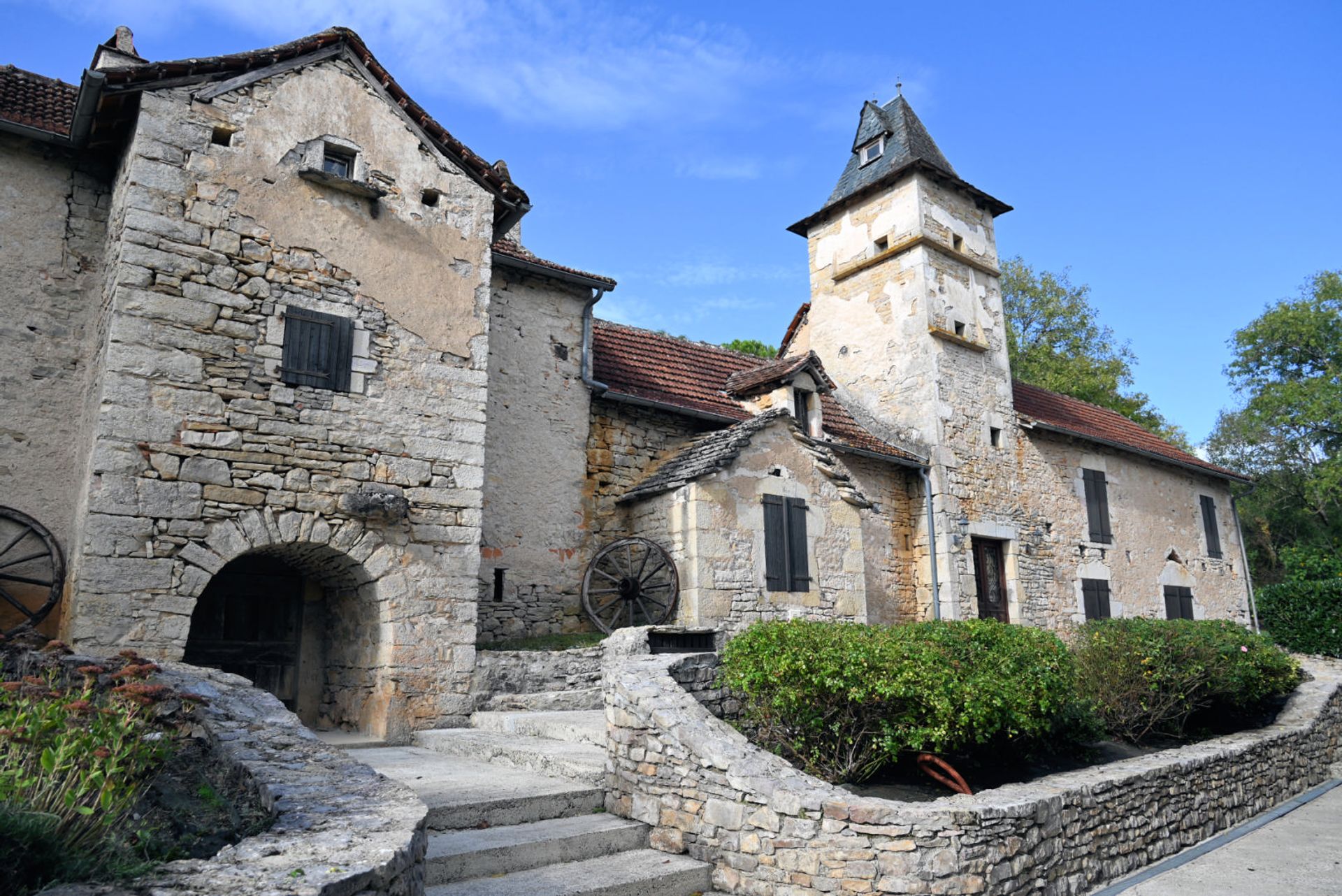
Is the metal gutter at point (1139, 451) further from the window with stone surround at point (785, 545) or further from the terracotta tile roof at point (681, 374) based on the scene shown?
the window with stone surround at point (785, 545)

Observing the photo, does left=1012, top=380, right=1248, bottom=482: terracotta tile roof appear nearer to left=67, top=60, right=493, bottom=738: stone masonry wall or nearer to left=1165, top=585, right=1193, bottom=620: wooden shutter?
left=1165, top=585, right=1193, bottom=620: wooden shutter

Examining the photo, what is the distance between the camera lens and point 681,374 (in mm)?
13703

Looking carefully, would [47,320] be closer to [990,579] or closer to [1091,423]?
[990,579]

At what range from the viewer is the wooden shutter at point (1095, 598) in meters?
16.8

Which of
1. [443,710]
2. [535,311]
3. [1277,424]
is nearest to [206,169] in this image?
[535,311]

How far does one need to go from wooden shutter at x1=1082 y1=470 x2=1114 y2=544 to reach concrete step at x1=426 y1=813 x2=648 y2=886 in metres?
14.6

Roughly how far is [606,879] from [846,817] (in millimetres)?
1406

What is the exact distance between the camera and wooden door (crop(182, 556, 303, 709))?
346 inches

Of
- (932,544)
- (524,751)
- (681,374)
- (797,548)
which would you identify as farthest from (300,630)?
(932,544)

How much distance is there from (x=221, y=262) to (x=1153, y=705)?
10562 millimetres

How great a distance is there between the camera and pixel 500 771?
21.0ft

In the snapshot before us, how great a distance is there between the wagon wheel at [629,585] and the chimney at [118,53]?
7.61 m

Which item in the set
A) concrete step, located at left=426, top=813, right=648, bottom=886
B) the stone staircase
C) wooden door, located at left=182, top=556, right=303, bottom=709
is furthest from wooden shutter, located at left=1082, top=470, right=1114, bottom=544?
wooden door, located at left=182, top=556, right=303, bottom=709

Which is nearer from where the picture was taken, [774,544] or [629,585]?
[629,585]
